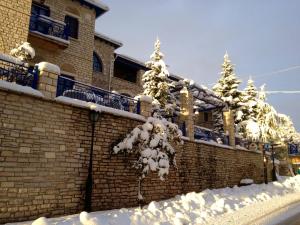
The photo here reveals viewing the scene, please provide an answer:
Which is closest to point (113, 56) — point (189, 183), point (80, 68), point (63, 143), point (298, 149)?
point (80, 68)

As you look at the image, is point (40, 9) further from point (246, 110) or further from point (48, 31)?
point (246, 110)

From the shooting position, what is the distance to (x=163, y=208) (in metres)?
10.2

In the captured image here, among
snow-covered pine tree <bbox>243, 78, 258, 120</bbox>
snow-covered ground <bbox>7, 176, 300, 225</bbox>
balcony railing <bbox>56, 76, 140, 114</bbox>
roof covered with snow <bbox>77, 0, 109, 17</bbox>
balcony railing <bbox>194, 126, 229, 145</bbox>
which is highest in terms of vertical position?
roof covered with snow <bbox>77, 0, 109, 17</bbox>

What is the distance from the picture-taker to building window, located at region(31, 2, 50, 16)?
52.4 ft

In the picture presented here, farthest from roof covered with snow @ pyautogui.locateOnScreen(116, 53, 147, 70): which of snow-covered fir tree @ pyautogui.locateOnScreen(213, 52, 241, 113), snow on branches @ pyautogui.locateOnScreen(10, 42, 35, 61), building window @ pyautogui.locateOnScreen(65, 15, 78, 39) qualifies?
snow on branches @ pyautogui.locateOnScreen(10, 42, 35, 61)

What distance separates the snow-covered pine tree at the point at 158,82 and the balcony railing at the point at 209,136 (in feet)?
10.5

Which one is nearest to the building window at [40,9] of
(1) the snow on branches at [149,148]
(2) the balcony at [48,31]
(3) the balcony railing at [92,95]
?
(2) the balcony at [48,31]

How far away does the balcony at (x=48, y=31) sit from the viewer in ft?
49.0

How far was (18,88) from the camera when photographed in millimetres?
8000

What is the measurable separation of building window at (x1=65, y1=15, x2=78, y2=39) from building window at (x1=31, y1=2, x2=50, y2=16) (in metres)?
1.31

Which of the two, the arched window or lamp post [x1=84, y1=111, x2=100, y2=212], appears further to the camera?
the arched window

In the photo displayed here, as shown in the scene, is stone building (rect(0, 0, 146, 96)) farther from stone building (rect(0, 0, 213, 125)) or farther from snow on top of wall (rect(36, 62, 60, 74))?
snow on top of wall (rect(36, 62, 60, 74))

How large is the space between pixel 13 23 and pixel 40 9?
350cm

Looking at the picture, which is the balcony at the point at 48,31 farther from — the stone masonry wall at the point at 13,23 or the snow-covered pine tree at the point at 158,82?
the snow-covered pine tree at the point at 158,82
